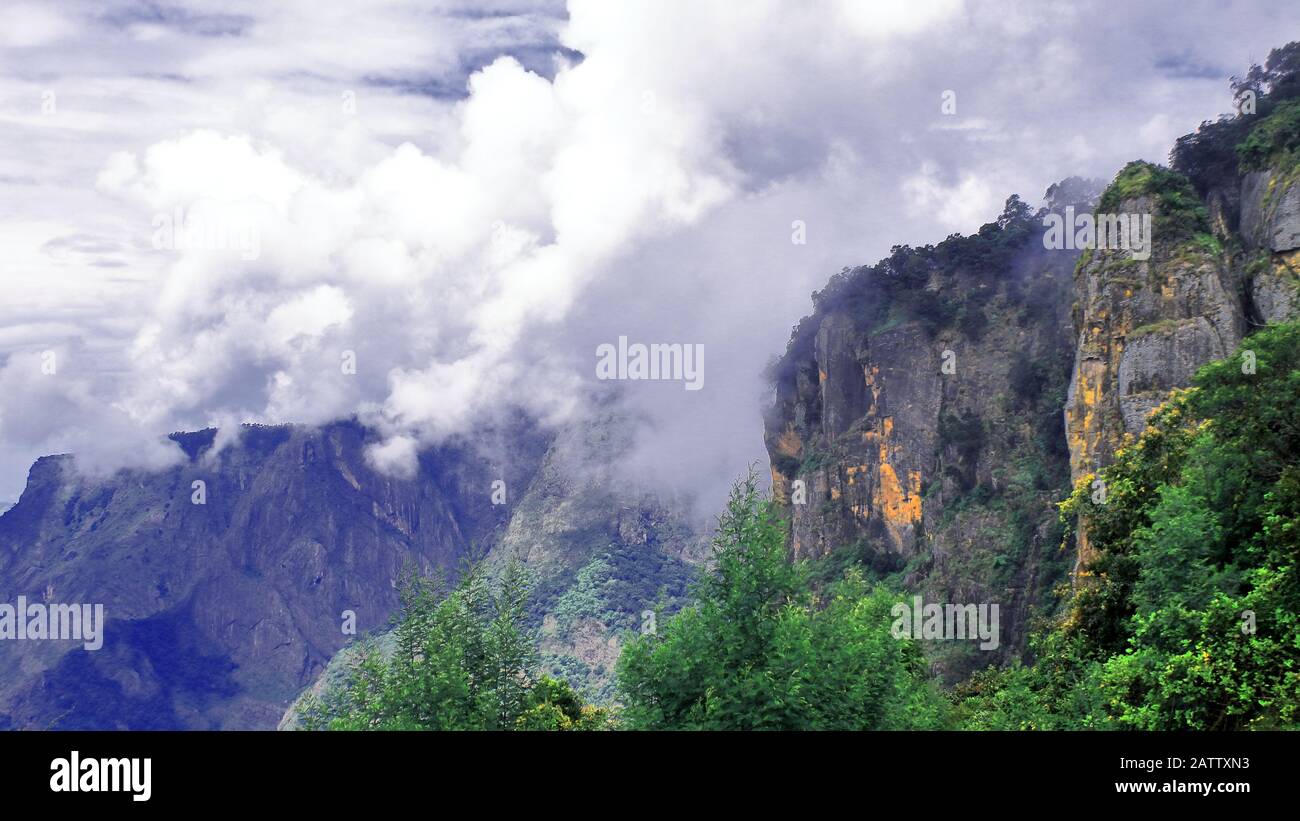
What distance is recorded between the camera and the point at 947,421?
97.2 meters

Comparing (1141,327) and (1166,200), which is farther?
(1166,200)

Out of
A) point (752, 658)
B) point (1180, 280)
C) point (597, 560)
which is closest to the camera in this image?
point (752, 658)

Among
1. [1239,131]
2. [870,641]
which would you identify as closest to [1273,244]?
[1239,131]

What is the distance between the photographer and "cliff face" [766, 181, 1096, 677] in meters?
83.2

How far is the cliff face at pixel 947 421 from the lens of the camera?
83188mm

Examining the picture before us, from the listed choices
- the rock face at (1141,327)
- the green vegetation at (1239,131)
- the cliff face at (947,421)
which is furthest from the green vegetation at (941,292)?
the rock face at (1141,327)

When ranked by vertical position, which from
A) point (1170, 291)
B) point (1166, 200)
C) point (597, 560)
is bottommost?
point (597, 560)

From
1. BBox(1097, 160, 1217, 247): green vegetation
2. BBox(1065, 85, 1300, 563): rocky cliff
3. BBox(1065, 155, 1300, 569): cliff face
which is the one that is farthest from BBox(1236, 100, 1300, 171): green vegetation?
BBox(1097, 160, 1217, 247): green vegetation

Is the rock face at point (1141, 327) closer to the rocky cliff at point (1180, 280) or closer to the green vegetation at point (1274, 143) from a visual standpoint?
the rocky cliff at point (1180, 280)

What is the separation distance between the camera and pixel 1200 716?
1912 cm

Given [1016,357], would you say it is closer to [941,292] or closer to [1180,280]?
[941,292]

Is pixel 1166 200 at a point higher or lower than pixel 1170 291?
higher
